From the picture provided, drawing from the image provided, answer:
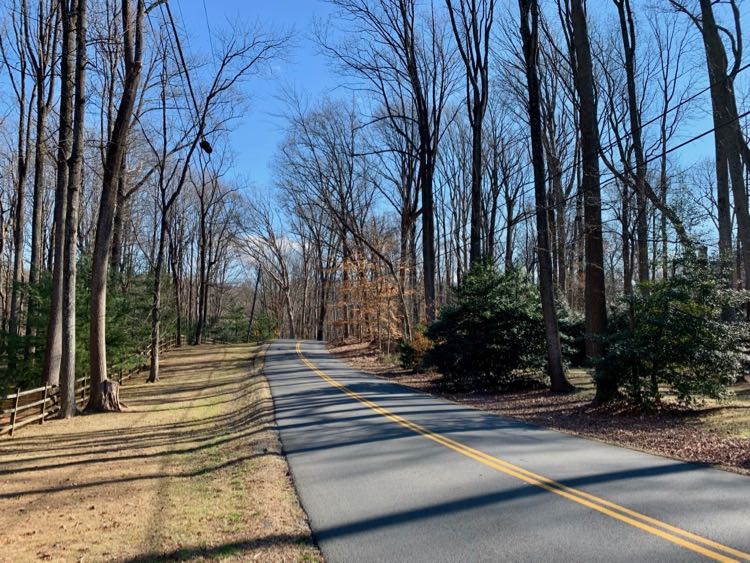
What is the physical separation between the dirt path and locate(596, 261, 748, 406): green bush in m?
8.09

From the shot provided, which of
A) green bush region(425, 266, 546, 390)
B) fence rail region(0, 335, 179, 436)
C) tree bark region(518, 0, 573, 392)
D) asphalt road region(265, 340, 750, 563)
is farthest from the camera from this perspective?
green bush region(425, 266, 546, 390)

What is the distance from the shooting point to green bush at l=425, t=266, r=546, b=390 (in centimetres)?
1819

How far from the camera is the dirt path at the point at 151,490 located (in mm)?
5277

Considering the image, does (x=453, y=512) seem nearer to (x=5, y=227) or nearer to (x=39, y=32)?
(x=39, y=32)

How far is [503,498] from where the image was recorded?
607 cm

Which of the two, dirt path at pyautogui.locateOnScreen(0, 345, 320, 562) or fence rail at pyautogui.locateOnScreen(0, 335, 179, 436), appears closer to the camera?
dirt path at pyautogui.locateOnScreen(0, 345, 320, 562)

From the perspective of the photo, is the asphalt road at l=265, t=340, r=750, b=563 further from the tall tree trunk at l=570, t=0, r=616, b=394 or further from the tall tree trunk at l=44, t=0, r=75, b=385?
the tall tree trunk at l=44, t=0, r=75, b=385

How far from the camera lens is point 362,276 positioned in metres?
41.2

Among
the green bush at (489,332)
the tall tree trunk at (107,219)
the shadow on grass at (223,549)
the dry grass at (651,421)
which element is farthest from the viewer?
the green bush at (489,332)

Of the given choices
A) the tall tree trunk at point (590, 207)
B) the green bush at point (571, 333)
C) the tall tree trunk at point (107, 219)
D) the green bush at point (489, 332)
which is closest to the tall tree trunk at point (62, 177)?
the tall tree trunk at point (107, 219)

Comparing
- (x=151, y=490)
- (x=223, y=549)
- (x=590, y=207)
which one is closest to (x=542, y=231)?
(x=590, y=207)

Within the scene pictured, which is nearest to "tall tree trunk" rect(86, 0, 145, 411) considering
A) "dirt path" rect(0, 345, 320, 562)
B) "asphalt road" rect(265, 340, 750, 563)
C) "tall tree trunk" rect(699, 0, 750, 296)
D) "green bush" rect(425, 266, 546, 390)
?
"dirt path" rect(0, 345, 320, 562)

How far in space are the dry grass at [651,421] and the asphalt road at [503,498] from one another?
2.40 ft

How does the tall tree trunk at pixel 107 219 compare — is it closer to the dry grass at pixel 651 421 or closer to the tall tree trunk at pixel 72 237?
the tall tree trunk at pixel 72 237
